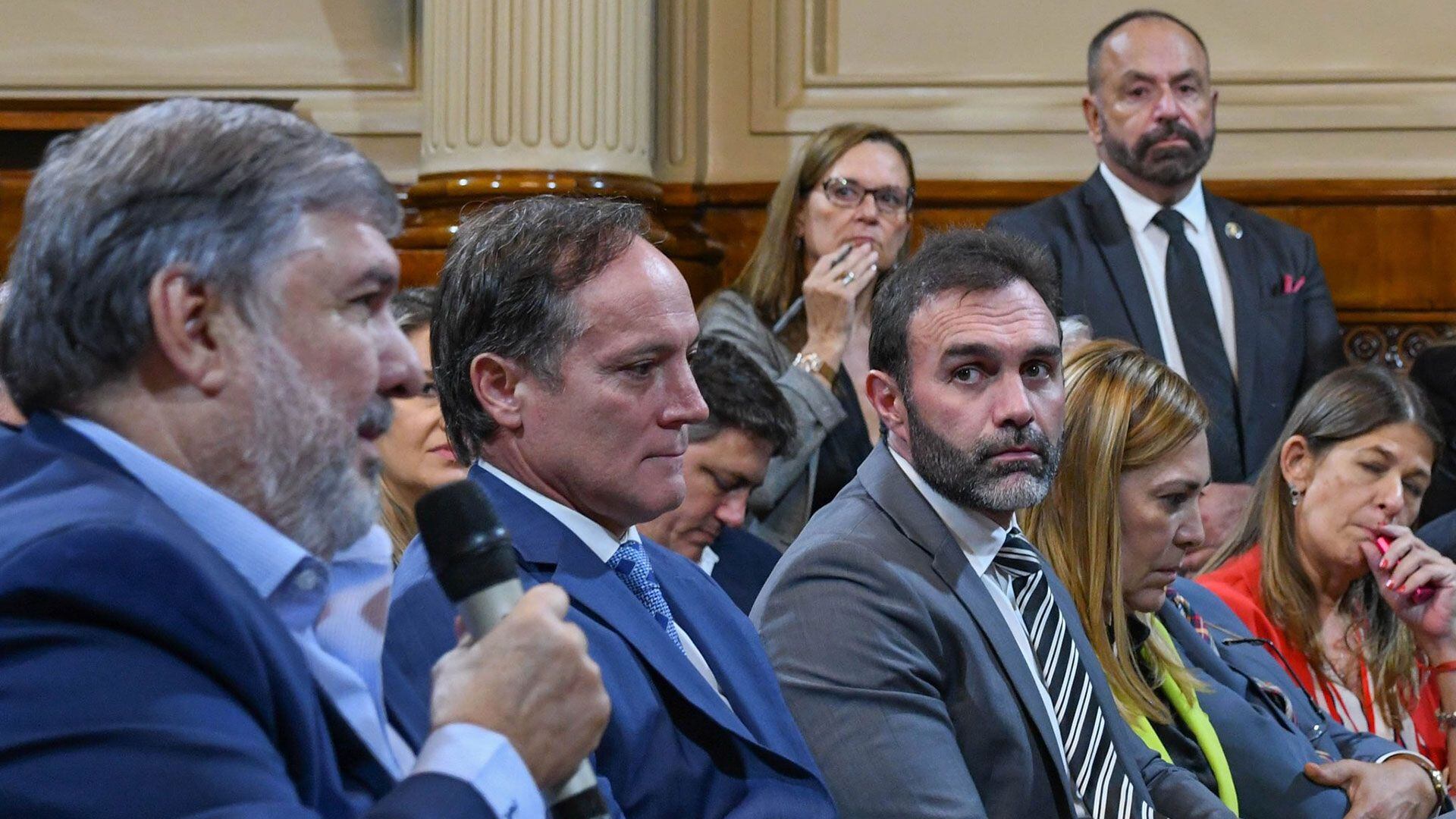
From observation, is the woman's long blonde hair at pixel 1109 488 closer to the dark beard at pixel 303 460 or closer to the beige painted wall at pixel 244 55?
the dark beard at pixel 303 460

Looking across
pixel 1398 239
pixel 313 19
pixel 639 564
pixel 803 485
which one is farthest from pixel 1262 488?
pixel 313 19

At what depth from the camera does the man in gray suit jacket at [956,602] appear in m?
1.97

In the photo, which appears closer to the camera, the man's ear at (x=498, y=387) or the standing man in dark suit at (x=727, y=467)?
the man's ear at (x=498, y=387)

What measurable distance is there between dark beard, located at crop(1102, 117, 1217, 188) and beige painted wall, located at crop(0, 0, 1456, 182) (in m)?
0.69

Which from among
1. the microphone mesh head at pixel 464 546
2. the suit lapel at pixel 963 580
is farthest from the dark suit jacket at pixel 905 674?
the microphone mesh head at pixel 464 546

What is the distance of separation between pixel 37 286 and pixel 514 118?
10.3ft

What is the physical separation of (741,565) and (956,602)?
981mm

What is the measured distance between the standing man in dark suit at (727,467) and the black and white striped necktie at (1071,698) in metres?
0.81

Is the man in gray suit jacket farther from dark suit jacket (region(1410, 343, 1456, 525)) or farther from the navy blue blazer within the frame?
dark suit jacket (region(1410, 343, 1456, 525))

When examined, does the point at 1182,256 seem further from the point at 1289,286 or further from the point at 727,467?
→ the point at 727,467

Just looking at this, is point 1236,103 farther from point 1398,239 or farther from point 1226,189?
point 1398,239

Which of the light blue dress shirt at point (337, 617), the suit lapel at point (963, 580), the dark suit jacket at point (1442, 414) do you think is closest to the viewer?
the light blue dress shirt at point (337, 617)

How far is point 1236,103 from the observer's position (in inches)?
177

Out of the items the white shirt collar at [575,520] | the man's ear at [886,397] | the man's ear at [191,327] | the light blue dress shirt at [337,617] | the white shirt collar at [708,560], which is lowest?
the white shirt collar at [708,560]
